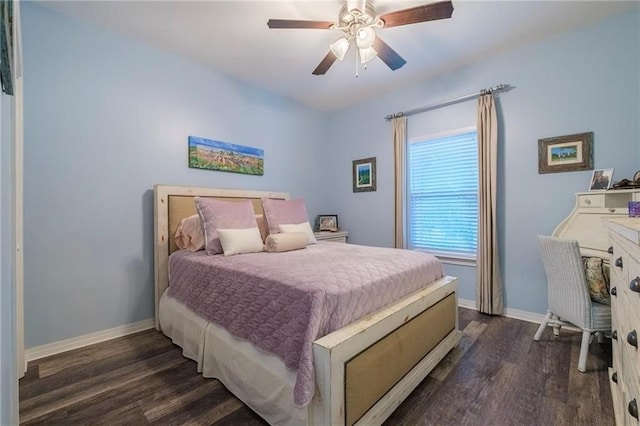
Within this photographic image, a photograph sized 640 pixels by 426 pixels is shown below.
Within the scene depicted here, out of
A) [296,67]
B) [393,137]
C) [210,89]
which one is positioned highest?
[296,67]

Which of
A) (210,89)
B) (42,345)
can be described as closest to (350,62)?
(210,89)

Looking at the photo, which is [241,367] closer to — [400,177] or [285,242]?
[285,242]

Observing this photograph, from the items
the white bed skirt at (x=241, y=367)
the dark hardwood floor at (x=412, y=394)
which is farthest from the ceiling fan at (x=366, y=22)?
the dark hardwood floor at (x=412, y=394)

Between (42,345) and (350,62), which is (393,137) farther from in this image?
(42,345)

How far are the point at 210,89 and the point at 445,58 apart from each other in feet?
8.43

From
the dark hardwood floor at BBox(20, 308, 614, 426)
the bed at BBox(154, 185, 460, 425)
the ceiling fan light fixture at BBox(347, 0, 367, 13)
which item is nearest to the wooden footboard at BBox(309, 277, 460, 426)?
the bed at BBox(154, 185, 460, 425)

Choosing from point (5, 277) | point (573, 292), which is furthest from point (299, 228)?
point (573, 292)

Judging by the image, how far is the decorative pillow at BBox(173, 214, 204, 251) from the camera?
248 cm

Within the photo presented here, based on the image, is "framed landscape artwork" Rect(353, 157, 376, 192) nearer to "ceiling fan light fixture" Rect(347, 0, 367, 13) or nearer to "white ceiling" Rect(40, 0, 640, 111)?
"white ceiling" Rect(40, 0, 640, 111)

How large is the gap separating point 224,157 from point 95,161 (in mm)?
1187

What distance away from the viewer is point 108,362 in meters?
2.01

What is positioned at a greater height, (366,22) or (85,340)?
(366,22)

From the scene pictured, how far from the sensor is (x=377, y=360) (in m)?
1.38

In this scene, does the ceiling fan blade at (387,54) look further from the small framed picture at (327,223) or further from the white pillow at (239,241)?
the small framed picture at (327,223)
